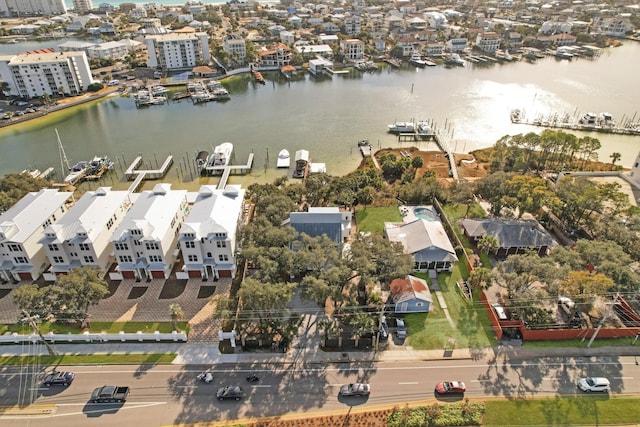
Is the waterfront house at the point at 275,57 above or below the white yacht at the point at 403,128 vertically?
above

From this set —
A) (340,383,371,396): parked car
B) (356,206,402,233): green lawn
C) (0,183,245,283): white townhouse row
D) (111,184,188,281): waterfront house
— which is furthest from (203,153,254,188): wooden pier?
(340,383,371,396): parked car

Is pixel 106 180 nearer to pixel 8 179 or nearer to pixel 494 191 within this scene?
pixel 8 179

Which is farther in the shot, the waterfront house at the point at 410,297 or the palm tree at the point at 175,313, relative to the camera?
the waterfront house at the point at 410,297

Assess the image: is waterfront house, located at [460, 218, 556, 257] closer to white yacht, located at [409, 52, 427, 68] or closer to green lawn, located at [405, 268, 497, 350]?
green lawn, located at [405, 268, 497, 350]

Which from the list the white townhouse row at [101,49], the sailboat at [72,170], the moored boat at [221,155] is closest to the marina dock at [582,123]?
the moored boat at [221,155]

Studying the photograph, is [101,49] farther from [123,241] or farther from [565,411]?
[565,411]

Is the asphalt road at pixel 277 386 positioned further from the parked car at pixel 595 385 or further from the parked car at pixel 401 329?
the parked car at pixel 401 329

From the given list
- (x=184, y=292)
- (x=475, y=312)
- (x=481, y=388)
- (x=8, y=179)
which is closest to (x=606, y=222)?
(x=475, y=312)

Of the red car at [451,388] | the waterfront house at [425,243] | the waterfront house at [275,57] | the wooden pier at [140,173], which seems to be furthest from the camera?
the waterfront house at [275,57]
